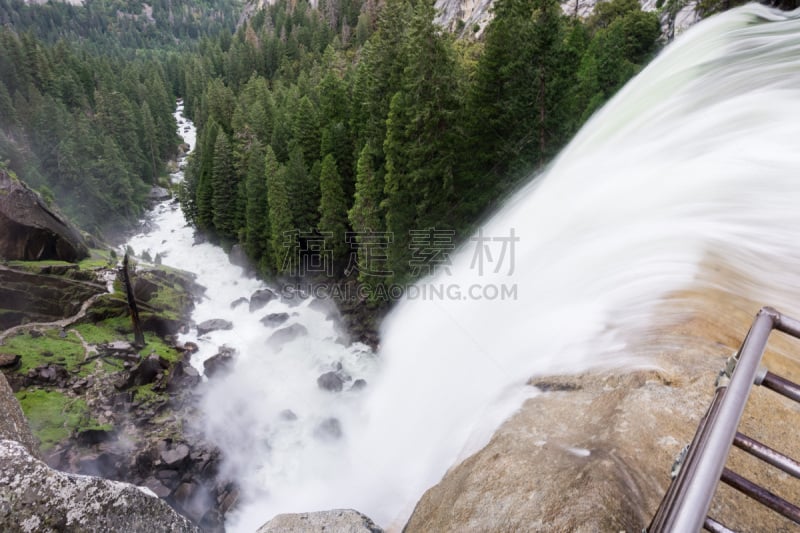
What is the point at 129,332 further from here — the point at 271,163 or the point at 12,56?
the point at 12,56

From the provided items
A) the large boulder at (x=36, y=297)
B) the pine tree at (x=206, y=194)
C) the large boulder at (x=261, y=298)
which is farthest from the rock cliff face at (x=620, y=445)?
the pine tree at (x=206, y=194)

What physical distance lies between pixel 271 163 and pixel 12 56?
60072mm

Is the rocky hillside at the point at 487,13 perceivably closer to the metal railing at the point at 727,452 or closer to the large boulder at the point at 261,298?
the large boulder at the point at 261,298

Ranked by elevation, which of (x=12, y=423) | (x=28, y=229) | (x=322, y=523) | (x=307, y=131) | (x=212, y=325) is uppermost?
(x=12, y=423)

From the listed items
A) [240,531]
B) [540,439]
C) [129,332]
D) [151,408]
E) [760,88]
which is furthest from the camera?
[129,332]

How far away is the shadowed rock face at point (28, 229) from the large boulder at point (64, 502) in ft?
97.7

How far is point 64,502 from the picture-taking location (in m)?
3.95

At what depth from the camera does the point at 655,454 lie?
11.3 ft

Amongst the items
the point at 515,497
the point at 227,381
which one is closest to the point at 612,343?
the point at 515,497

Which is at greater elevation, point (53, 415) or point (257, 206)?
point (257, 206)

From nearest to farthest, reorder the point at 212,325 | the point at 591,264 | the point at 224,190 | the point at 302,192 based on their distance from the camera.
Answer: the point at 591,264, the point at 212,325, the point at 302,192, the point at 224,190

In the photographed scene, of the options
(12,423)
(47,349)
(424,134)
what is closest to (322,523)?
(12,423)

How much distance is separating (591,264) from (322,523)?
598cm

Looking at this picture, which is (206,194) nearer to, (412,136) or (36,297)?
(36,297)
